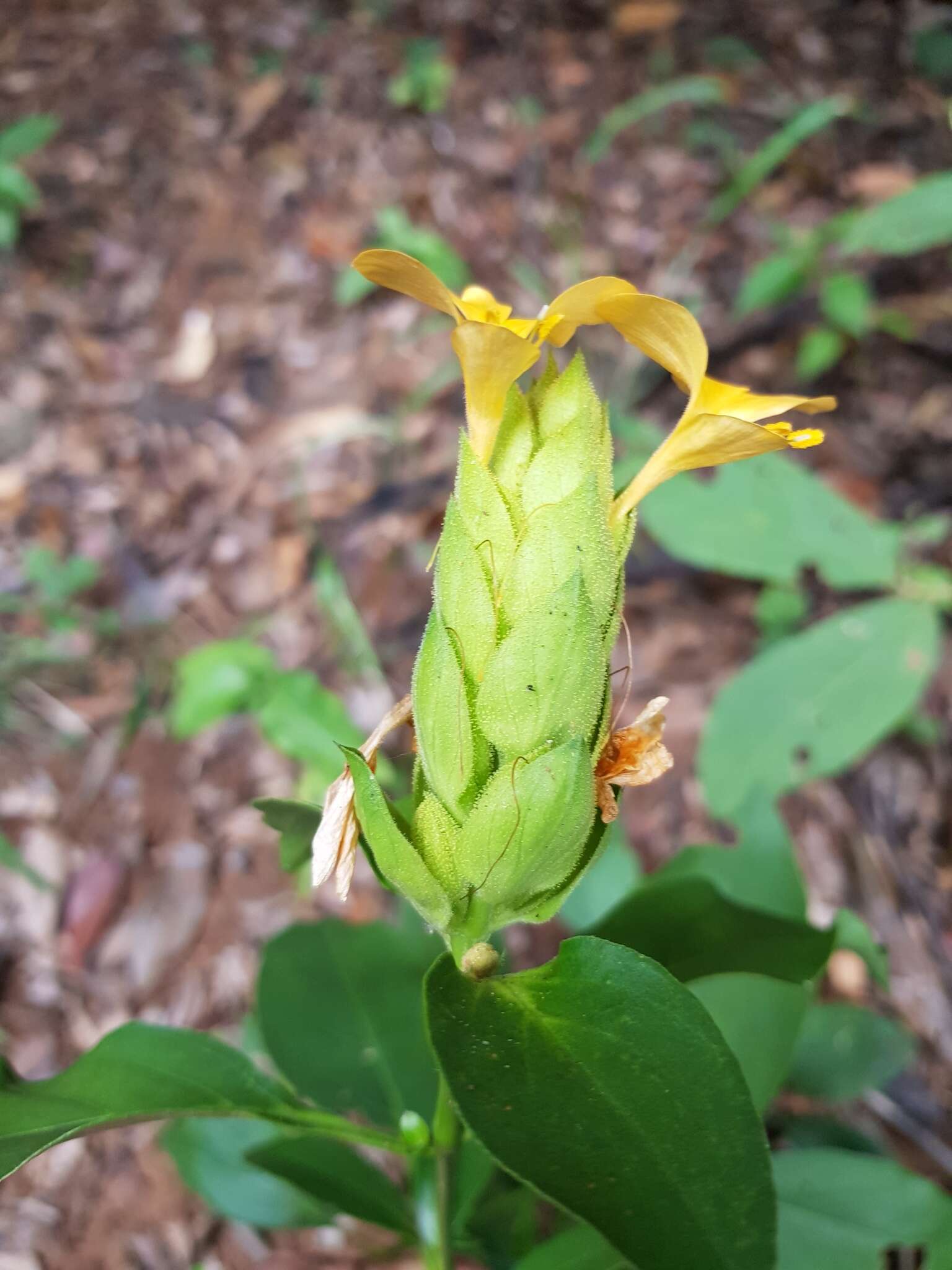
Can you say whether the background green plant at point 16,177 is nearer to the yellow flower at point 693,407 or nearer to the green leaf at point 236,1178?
the green leaf at point 236,1178

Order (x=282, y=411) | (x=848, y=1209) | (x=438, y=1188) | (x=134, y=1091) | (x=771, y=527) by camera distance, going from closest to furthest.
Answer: (x=134, y=1091), (x=438, y=1188), (x=848, y=1209), (x=771, y=527), (x=282, y=411)

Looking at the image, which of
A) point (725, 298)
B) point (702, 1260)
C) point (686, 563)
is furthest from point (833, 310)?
point (702, 1260)

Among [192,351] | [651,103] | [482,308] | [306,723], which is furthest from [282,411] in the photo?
[482,308]

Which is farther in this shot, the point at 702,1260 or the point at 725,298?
the point at 725,298

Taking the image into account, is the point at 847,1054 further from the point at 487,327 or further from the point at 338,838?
the point at 487,327

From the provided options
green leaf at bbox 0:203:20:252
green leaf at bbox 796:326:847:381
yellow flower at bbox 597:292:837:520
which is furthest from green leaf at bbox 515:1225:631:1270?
green leaf at bbox 0:203:20:252

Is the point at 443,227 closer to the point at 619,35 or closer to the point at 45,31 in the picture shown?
the point at 619,35

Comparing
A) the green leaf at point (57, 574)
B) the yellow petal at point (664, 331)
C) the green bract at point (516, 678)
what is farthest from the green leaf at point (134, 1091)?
the green leaf at point (57, 574)
